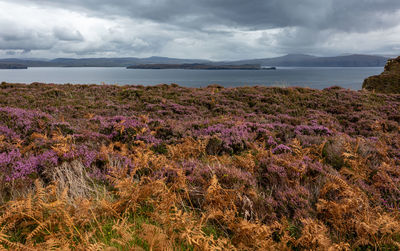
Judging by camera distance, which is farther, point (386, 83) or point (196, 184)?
point (386, 83)

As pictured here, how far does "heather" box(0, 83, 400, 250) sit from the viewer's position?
2.84 metres

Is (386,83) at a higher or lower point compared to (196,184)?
higher

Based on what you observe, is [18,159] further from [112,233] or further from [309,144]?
[309,144]

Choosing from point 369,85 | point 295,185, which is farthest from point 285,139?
point 369,85

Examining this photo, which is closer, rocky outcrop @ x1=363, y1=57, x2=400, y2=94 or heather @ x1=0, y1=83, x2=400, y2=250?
heather @ x1=0, y1=83, x2=400, y2=250

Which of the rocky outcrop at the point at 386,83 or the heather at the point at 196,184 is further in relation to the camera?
the rocky outcrop at the point at 386,83

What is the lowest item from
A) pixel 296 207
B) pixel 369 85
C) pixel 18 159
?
pixel 296 207

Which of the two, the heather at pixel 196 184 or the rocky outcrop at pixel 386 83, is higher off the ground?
the rocky outcrop at pixel 386 83

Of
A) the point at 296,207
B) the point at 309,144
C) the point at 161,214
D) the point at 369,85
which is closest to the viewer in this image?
the point at 161,214

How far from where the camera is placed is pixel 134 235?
2902 mm

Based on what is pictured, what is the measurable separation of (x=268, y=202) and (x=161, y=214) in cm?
185

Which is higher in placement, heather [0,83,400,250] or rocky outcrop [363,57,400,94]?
rocky outcrop [363,57,400,94]

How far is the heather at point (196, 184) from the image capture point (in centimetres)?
284

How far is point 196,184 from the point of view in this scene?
4398mm
